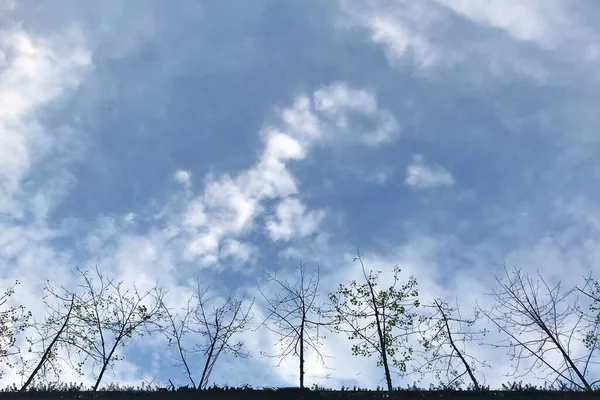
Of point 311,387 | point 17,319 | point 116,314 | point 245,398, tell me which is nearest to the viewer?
point 245,398

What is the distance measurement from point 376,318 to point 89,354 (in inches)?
541

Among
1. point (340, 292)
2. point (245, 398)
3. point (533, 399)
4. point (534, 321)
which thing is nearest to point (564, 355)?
point (534, 321)

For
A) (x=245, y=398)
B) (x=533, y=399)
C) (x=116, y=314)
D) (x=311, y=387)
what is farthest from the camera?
(x=116, y=314)

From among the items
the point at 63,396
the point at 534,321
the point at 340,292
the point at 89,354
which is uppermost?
the point at 340,292

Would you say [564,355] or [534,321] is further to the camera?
[534,321]

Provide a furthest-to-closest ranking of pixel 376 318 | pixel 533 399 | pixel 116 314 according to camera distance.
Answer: pixel 116 314 → pixel 376 318 → pixel 533 399

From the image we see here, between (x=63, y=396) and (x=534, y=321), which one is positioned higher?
(x=534, y=321)

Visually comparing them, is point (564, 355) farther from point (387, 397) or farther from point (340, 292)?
point (340, 292)

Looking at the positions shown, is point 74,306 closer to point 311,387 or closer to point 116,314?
point 116,314

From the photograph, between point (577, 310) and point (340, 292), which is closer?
point (577, 310)

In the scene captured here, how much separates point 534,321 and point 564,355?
2006mm

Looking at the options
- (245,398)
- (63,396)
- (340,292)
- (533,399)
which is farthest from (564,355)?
(63,396)

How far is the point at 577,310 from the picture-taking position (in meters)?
18.5

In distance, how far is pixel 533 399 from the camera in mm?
14539
